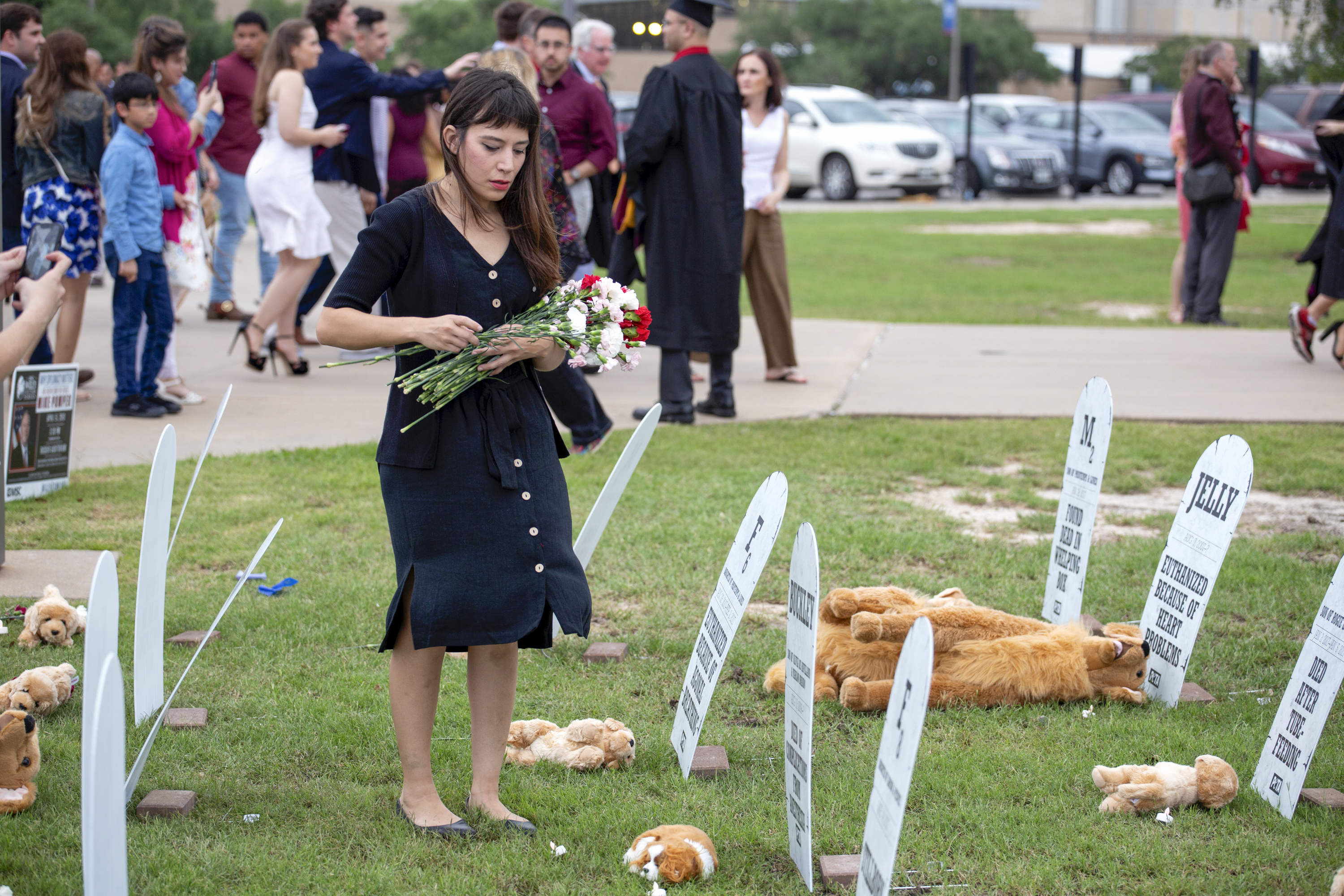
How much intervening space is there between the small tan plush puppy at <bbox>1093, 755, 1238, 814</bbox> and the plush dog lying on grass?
22.9 inches

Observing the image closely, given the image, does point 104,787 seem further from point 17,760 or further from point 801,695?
point 801,695

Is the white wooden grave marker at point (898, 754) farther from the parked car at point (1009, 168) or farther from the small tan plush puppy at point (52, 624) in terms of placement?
the parked car at point (1009, 168)

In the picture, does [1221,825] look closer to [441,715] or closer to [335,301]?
[441,715]

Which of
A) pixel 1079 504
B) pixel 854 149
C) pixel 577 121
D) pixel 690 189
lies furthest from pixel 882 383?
pixel 854 149

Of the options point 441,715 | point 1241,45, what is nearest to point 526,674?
point 441,715

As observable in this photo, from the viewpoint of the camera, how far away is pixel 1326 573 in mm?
4879

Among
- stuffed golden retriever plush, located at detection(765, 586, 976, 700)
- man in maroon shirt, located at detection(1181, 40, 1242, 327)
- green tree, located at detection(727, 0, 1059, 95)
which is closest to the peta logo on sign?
stuffed golden retriever plush, located at detection(765, 586, 976, 700)

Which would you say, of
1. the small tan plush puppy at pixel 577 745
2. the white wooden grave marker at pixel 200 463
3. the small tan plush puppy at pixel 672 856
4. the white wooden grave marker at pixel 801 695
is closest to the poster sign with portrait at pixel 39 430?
the white wooden grave marker at pixel 200 463

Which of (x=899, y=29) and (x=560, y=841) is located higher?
(x=899, y=29)

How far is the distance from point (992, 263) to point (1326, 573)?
11.2m

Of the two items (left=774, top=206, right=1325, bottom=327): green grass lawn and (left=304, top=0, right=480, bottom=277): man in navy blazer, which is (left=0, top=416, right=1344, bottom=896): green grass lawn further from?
(left=774, top=206, right=1325, bottom=327): green grass lawn

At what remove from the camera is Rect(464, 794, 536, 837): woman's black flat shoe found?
304 centimetres

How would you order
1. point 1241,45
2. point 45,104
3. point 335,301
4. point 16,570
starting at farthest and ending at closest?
point 1241,45, point 45,104, point 16,570, point 335,301

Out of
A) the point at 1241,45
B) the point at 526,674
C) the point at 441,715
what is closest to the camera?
the point at 441,715
